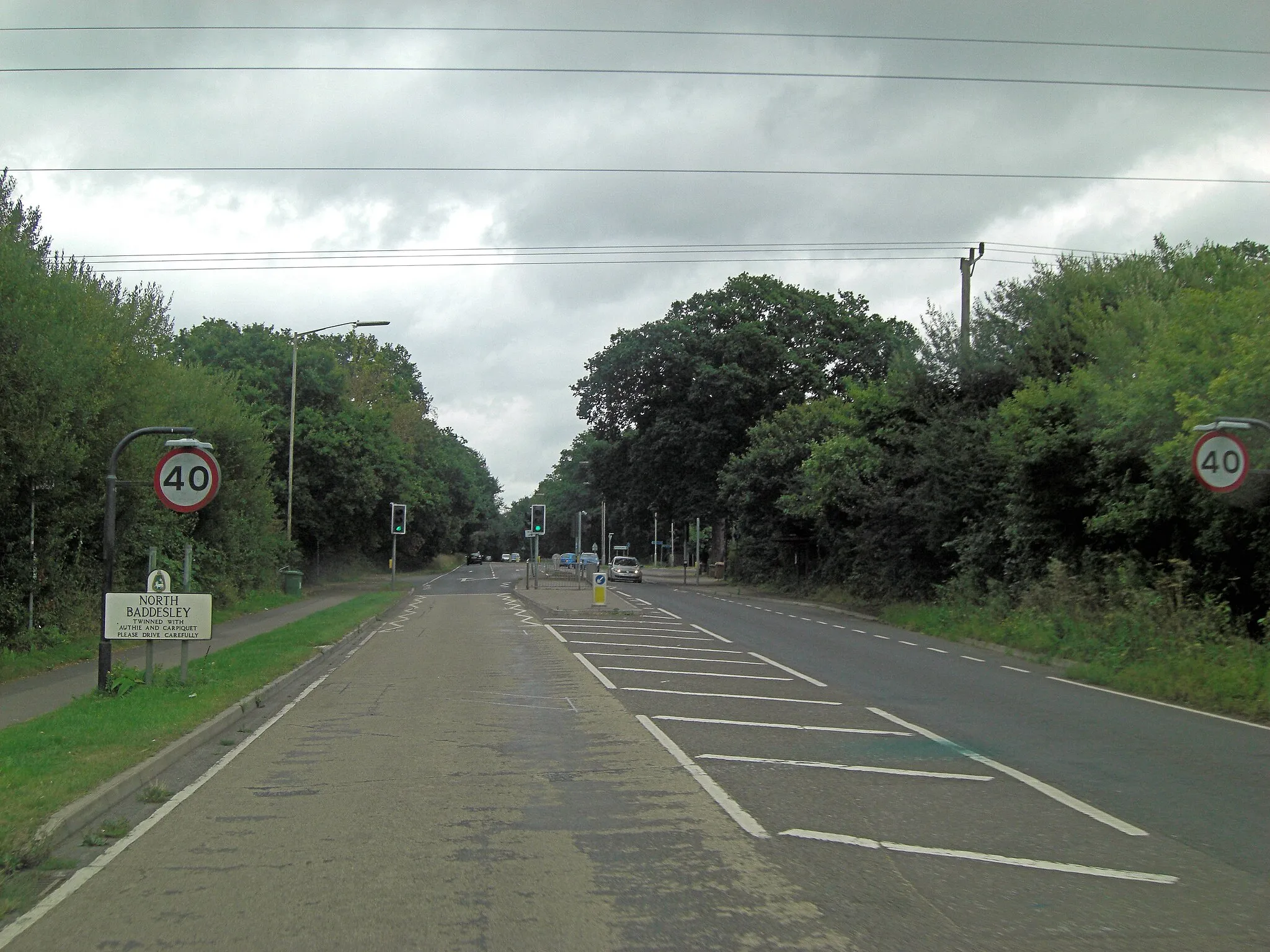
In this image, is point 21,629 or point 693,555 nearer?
point 21,629

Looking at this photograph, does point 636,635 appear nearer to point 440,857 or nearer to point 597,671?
point 597,671

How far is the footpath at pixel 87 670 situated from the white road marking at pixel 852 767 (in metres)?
7.44

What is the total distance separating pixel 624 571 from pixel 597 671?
42.6 metres

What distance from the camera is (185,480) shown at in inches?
509

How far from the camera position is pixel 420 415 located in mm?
73125

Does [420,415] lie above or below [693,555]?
above

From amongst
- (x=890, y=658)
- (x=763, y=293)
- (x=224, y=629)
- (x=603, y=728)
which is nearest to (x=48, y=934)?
(x=603, y=728)

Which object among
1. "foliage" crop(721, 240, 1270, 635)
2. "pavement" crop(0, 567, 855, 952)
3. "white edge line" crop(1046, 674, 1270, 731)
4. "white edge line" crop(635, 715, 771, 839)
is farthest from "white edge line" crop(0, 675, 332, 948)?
"foliage" crop(721, 240, 1270, 635)

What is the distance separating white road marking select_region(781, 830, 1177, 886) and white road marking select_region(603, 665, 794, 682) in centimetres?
885

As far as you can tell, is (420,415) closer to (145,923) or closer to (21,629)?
(21,629)

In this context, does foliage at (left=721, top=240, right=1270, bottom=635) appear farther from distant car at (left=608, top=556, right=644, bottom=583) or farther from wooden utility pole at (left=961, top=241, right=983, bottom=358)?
distant car at (left=608, top=556, right=644, bottom=583)

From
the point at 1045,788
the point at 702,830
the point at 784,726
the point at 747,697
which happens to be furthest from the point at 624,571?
the point at 702,830

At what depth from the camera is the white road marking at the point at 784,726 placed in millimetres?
11180

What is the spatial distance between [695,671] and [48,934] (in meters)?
12.3
